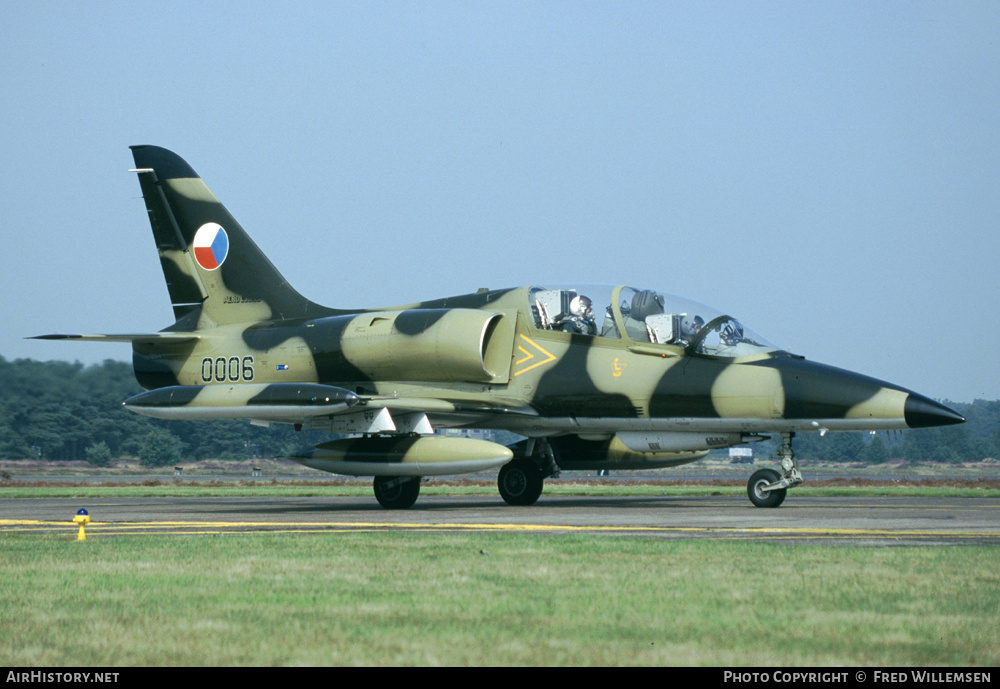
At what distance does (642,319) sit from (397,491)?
5143 millimetres

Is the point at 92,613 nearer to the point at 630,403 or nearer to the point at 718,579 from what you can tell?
the point at 718,579

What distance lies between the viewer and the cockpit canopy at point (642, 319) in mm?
18562

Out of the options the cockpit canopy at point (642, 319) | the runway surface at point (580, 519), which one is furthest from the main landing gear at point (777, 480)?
the cockpit canopy at point (642, 319)

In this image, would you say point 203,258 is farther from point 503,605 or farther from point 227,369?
point 503,605

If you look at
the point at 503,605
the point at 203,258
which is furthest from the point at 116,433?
the point at 503,605

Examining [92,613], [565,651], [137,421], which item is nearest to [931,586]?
[565,651]

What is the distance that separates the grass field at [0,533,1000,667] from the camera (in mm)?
5793

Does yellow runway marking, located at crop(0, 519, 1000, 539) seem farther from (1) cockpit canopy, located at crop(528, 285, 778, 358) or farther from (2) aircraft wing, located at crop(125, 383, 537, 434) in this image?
(1) cockpit canopy, located at crop(528, 285, 778, 358)

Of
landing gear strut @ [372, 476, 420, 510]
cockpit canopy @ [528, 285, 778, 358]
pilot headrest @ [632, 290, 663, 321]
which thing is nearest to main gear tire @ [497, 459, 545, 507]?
landing gear strut @ [372, 476, 420, 510]

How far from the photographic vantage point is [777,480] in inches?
715

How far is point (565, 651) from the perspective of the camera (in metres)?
5.79

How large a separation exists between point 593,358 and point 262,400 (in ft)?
18.4

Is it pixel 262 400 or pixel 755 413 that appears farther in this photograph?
pixel 262 400

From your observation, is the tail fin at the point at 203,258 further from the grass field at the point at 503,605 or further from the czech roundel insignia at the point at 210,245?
the grass field at the point at 503,605
